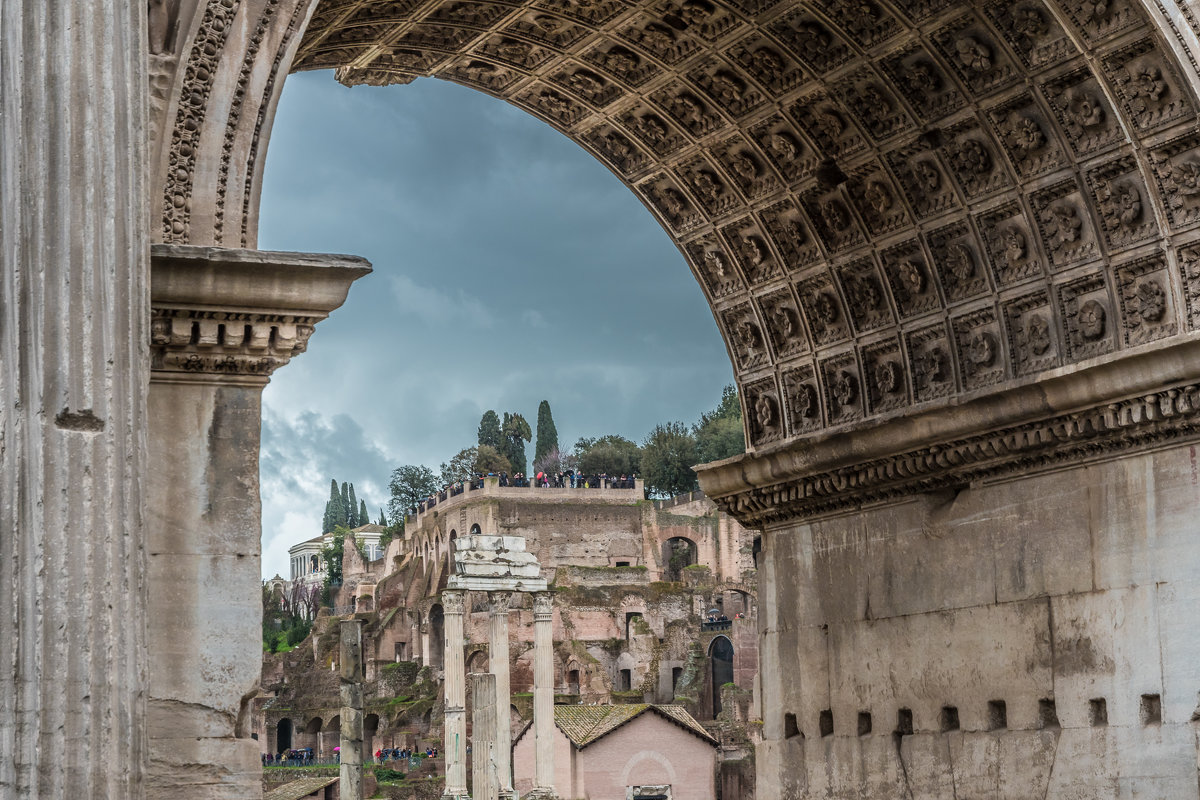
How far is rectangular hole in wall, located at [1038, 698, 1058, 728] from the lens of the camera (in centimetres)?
1045

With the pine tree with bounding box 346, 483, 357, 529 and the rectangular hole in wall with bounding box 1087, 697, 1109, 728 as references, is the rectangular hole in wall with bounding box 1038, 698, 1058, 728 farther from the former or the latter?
the pine tree with bounding box 346, 483, 357, 529

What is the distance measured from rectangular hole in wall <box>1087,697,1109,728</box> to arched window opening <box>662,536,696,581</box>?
77.3 meters

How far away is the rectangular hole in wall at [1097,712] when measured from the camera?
10.1 m

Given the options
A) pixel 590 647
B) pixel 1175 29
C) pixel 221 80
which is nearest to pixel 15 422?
pixel 221 80

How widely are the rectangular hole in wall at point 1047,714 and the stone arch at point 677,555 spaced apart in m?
76.8

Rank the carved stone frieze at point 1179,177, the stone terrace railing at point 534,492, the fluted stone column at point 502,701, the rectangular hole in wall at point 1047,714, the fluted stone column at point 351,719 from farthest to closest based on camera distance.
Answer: the stone terrace railing at point 534,492
the fluted stone column at point 502,701
the fluted stone column at point 351,719
the rectangular hole in wall at point 1047,714
the carved stone frieze at point 1179,177

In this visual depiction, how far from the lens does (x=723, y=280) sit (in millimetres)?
12922

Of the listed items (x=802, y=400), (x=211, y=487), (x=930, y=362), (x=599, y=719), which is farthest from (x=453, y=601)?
(x=211, y=487)

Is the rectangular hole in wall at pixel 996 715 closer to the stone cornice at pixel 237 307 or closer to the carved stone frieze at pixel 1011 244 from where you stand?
the carved stone frieze at pixel 1011 244

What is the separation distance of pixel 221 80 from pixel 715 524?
81.0 meters

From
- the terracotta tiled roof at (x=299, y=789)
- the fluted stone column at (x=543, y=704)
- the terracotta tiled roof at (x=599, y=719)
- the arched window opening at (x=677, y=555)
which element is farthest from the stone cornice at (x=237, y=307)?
the arched window opening at (x=677, y=555)

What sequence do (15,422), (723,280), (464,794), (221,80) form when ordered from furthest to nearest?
(464,794), (723,280), (221,80), (15,422)

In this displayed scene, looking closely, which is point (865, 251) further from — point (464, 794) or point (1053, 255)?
point (464, 794)

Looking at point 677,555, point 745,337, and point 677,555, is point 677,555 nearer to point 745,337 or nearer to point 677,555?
point 677,555
